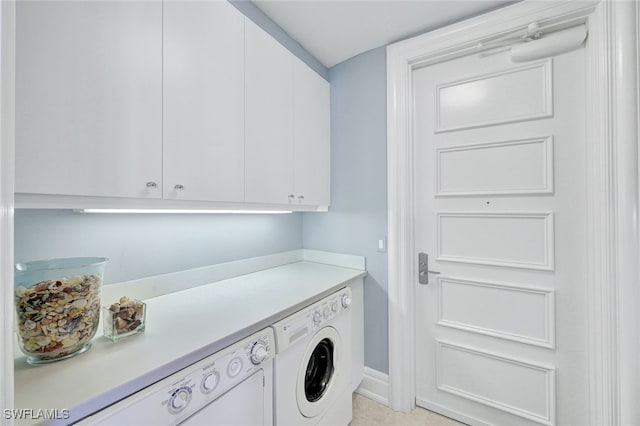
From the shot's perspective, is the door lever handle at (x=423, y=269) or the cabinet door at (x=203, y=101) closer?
the cabinet door at (x=203, y=101)

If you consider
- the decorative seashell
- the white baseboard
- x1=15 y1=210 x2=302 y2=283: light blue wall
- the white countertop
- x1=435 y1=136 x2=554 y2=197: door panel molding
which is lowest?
the white baseboard

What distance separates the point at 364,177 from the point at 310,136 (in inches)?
19.6

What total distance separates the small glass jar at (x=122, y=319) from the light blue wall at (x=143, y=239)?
311mm

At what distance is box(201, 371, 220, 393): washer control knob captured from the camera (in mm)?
832

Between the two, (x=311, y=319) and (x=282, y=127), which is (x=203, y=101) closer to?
(x=282, y=127)

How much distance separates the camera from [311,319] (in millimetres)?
1294

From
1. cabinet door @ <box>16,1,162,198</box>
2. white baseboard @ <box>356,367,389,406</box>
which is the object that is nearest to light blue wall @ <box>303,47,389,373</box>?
white baseboard @ <box>356,367,389,406</box>

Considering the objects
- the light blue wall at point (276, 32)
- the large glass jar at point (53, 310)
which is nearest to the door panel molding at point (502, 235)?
the light blue wall at point (276, 32)

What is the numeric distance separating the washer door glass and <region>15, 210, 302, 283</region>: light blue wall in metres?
0.76

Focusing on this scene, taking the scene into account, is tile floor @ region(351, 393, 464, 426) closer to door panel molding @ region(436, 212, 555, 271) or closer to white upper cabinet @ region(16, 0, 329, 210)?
door panel molding @ region(436, 212, 555, 271)

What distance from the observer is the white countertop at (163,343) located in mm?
646

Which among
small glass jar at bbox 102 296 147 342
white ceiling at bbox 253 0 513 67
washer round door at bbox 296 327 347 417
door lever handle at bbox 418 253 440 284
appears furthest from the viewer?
door lever handle at bbox 418 253 440 284

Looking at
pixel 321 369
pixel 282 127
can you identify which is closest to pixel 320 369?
pixel 321 369

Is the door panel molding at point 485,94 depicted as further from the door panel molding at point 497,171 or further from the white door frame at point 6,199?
the white door frame at point 6,199
